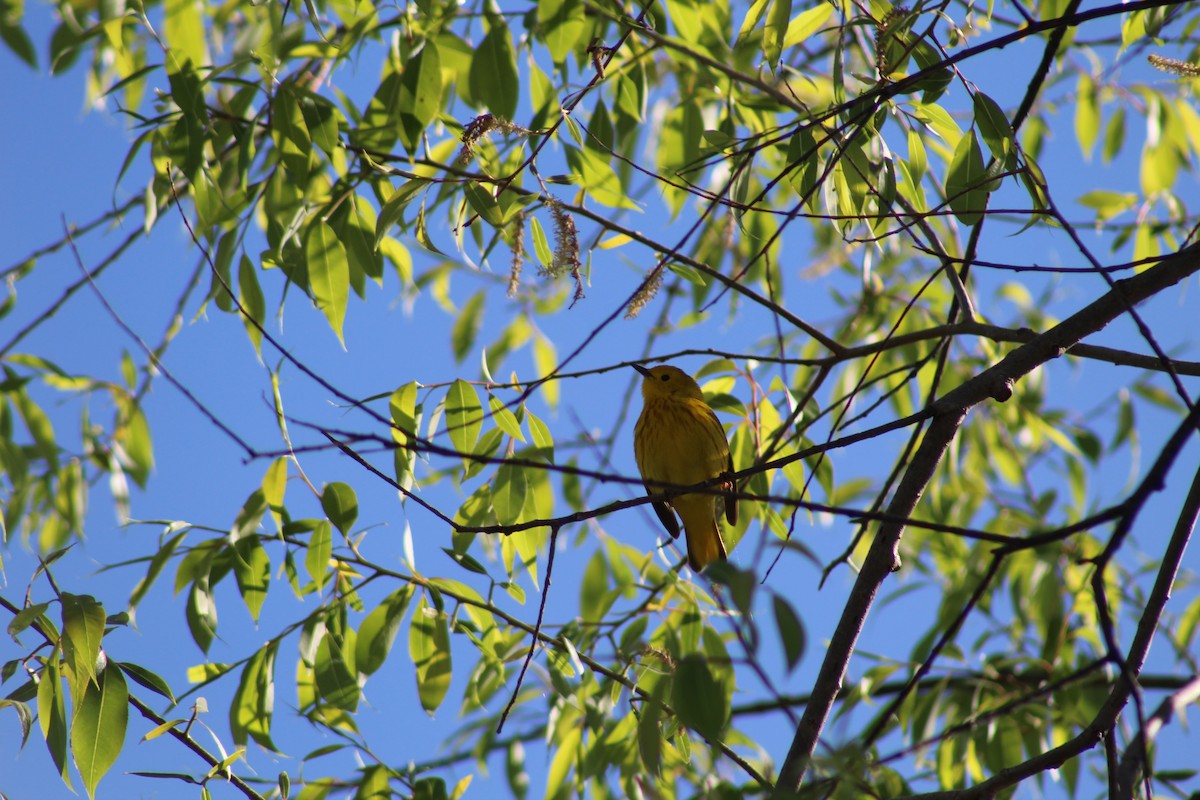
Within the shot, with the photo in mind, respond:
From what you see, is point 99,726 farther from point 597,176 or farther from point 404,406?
point 597,176

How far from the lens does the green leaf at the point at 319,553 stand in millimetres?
2631

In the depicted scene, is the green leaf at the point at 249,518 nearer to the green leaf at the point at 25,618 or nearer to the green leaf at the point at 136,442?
the green leaf at the point at 25,618

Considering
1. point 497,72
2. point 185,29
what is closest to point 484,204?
point 497,72

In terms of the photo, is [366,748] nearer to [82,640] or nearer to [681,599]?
[82,640]

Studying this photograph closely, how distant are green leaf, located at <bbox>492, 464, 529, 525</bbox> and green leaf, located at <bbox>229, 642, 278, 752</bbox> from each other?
0.71 m

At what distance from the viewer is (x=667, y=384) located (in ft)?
16.4

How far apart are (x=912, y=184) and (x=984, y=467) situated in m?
2.81

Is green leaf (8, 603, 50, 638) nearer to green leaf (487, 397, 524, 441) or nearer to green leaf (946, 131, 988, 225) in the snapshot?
green leaf (487, 397, 524, 441)

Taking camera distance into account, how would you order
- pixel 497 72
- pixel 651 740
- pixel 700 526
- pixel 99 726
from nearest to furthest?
1. pixel 651 740
2. pixel 99 726
3. pixel 497 72
4. pixel 700 526

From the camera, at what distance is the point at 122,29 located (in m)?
2.59

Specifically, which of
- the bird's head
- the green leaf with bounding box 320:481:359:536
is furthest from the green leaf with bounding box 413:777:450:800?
the bird's head

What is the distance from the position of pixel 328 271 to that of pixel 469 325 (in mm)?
2546

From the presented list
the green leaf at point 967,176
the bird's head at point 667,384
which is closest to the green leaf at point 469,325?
the bird's head at point 667,384

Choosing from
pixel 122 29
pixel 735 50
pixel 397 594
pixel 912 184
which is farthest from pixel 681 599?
pixel 122 29
